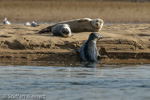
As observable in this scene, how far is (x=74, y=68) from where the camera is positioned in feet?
33.4

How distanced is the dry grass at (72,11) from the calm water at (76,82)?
15346mm

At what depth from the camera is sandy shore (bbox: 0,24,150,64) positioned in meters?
11.6

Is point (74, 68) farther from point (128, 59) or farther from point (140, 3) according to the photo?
point (140, 3)

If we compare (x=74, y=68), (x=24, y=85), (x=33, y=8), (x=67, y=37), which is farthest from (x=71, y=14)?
(x=24, y=85)

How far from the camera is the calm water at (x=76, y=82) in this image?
24.5 feet

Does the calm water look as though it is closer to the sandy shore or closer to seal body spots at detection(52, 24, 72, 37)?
the sandy shore

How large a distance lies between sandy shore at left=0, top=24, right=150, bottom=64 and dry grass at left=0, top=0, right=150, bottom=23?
12885 millimetres

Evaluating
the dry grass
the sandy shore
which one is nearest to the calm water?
the sandy shore

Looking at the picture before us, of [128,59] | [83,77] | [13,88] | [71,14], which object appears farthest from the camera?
[71,14]

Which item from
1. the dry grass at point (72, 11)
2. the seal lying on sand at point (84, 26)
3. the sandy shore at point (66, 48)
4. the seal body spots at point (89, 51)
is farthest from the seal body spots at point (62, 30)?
the dry grass at point (72, 11)

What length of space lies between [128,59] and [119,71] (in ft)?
6.62

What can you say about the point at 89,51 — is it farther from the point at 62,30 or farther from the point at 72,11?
the point at 72,11

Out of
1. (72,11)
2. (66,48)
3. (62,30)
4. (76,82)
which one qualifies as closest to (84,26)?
(62,30)

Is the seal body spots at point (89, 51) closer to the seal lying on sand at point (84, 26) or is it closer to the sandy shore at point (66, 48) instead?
the sandy shore at point (66, 48)
